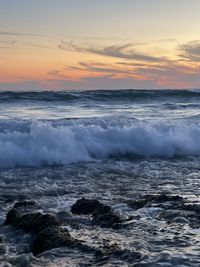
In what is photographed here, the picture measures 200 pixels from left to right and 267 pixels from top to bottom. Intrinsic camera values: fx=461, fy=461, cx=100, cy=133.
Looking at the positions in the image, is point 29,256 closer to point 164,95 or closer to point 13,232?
point 13,232

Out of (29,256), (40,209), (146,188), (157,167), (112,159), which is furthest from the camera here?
(112,159)

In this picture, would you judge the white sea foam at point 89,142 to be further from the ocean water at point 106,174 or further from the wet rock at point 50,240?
the wet rock at point 50,240

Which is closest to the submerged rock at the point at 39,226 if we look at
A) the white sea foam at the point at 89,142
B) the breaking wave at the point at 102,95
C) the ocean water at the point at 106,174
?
the ocean water at the point at 106,174

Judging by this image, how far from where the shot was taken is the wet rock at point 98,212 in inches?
237

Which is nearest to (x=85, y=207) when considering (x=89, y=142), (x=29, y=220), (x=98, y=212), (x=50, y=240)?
(x=98, y=212)

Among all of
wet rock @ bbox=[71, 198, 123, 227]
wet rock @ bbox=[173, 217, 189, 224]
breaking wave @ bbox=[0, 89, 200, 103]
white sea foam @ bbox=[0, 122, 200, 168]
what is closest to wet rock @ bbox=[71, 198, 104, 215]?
wet rock @ bbox=[71, 198, 123, 227]

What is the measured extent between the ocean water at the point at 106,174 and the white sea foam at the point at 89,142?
26 mm

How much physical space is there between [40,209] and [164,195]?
78.8 inches

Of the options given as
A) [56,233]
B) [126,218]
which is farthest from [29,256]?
[126,218]

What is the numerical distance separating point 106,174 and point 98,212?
11.4ft

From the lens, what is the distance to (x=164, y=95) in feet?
103

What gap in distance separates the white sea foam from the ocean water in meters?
0.03

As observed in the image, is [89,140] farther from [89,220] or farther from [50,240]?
[50,240]

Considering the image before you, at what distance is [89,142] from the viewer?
542 inches
